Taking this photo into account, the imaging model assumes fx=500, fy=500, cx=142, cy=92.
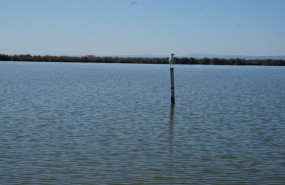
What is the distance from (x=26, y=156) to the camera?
13484 millimetres

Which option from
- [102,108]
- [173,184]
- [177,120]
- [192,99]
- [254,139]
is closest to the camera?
[173,184]

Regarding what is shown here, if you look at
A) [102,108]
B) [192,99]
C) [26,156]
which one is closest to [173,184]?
[26,156]

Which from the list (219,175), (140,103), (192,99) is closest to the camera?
(219,175)

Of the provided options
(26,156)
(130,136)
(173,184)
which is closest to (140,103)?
(130,136)

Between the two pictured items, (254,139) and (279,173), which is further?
(254,139)

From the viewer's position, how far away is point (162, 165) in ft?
42.2

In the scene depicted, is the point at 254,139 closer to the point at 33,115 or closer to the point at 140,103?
the point at 33,115

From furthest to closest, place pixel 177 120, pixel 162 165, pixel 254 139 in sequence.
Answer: pixel 177 120 → pixel 254 139 → pixel 162 165

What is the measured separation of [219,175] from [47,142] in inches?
232

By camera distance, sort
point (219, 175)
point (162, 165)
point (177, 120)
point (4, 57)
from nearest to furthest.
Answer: point (219, 175) < point (162, 165) < point (177, 120) < point (4, 57)

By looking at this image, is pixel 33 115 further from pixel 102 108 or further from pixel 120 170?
pixel 120 170

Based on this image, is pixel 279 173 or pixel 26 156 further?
pixel 26 156

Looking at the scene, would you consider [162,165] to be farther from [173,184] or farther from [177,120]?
[177,120]

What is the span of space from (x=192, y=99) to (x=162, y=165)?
18.7 meters
